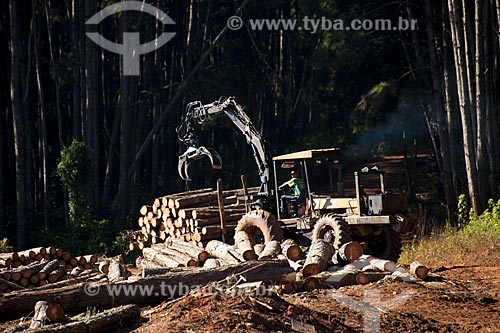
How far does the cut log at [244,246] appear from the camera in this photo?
14078 millimetres

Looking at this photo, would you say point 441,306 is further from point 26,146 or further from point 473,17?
point 26,146

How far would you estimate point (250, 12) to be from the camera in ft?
105

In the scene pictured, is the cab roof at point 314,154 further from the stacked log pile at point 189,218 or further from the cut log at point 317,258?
the stacked log pile at point 189,218

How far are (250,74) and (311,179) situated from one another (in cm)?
1769

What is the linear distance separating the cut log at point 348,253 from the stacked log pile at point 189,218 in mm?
5030

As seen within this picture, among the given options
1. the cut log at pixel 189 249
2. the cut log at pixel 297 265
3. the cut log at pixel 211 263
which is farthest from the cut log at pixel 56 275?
the cut log at pixel 297 265

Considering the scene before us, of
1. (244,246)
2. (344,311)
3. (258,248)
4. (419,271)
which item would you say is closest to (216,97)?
(244,246)

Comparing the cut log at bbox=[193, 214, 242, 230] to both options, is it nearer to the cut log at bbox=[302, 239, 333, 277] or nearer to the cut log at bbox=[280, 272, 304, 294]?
the cut log at bbox=[302, 239, 333, 277]

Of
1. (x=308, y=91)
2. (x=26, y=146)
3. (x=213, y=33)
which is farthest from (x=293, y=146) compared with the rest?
(x=26, y=146)

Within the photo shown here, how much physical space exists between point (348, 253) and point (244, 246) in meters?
2.76

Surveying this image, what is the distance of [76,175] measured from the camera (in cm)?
2373

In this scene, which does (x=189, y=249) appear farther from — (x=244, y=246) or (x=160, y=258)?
(x=244, y=246)

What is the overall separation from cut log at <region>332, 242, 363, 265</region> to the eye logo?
15133 mm

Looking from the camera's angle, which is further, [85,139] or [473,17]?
[85,139]
